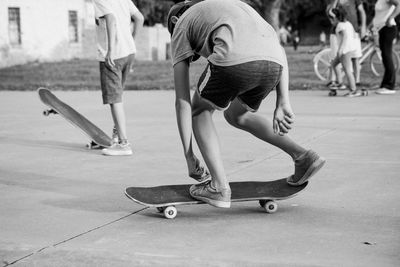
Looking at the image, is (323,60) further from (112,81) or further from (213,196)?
(213,196)

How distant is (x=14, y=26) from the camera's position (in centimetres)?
3125

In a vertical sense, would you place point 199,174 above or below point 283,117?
below

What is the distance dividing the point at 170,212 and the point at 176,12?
1.30m

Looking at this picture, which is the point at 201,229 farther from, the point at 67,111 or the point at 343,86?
the point at 343,86

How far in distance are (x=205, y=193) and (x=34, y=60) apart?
27.8 m

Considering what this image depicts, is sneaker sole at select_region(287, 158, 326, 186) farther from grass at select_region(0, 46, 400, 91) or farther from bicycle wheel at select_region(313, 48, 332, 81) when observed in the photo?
bicycle wheel at select_region(313, 48, 332, 81)

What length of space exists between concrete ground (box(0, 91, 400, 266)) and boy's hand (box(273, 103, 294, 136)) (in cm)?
59

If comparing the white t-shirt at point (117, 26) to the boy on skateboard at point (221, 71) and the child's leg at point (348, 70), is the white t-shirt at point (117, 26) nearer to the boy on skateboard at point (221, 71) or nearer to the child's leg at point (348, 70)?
the boy on skateboard at point (221, 71)

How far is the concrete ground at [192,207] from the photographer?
413cm

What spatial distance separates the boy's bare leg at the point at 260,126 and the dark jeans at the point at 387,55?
8.72 metres

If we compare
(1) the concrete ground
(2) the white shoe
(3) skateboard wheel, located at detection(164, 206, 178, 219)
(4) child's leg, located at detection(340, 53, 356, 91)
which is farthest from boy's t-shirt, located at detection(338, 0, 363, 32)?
(3) skateboard wheel, located at detection(164, 206, 178, 219)

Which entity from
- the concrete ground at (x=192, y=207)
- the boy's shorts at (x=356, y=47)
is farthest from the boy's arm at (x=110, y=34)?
the boy's shorts at (x=356, y=47)

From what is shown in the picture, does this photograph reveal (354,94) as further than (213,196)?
Yes

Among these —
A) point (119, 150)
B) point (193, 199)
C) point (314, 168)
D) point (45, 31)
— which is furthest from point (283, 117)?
point (45, 31)
